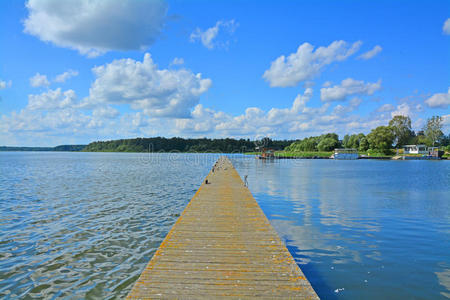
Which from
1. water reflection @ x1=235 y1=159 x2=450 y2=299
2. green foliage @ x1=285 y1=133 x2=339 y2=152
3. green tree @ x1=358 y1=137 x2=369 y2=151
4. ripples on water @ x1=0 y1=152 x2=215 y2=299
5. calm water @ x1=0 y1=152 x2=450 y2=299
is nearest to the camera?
ripples on water @ x1=0 y1=152 x2=215 y2=299

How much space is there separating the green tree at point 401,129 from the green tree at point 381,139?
11.1m

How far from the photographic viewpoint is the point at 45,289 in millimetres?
6598

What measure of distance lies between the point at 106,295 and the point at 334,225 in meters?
10.5

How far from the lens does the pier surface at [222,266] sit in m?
4.94

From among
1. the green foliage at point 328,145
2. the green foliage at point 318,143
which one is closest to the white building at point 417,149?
the green foliage at point 328,145

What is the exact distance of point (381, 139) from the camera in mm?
105812

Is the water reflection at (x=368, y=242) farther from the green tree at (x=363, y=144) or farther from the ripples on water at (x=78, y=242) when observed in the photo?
the green tree at (x=363, y=144)

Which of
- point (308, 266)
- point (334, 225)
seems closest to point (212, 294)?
point (308, 266)

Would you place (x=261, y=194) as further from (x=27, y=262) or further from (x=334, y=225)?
(x=27, y=262)

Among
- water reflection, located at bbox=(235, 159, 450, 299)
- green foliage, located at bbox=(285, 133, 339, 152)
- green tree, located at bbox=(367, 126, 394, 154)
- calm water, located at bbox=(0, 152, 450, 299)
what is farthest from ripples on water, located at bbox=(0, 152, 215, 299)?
green foliage, located at bbox=(285, 133, 339, 152)

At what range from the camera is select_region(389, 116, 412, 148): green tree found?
11719 cm

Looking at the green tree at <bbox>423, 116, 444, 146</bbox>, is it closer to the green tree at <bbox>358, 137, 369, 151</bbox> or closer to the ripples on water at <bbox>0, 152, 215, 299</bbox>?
the green tree at <bbox>358, 137, 369, 151</bbox>

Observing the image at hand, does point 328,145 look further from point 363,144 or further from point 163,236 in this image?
point 163,236

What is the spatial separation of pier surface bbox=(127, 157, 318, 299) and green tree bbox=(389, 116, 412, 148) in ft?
428
